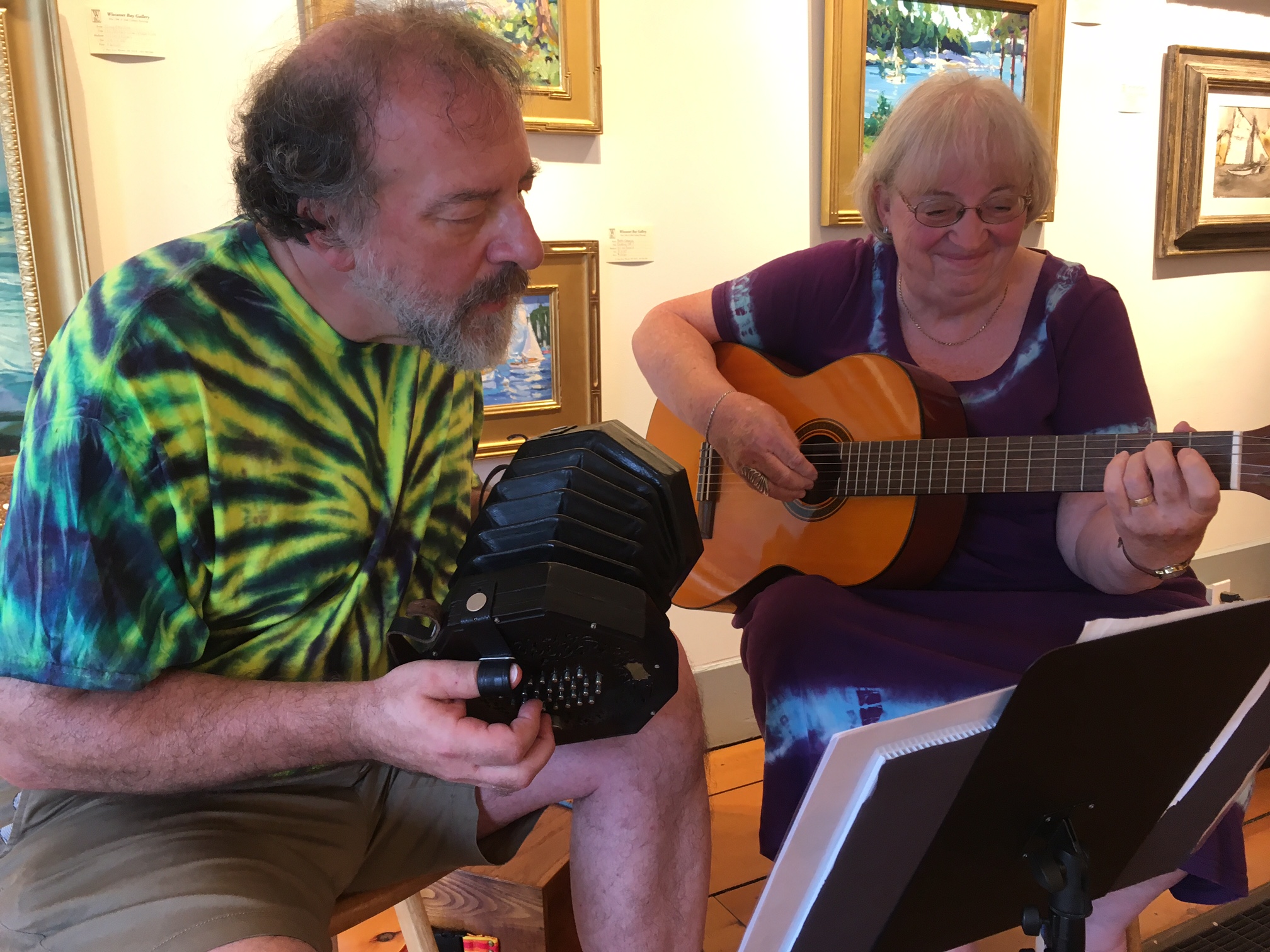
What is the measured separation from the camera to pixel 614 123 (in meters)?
1.99

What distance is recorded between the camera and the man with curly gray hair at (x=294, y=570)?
0.85 m

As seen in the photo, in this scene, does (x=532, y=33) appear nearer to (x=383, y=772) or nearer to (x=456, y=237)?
(x=456, y=237)

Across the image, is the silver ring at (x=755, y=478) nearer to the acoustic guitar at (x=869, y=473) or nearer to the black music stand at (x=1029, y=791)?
the acoustic guitar at (x=869, y=473)

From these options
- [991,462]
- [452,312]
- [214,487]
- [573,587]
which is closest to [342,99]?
[452,312]

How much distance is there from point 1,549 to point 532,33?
1395mm

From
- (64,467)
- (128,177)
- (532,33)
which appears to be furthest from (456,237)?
(532,33)

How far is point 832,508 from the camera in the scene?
155cm

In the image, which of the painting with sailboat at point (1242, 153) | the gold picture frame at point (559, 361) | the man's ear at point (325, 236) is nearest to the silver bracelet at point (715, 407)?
the gold picture frame at point (559, 361)

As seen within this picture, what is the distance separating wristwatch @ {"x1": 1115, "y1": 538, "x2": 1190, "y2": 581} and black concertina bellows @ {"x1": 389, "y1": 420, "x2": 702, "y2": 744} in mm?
675

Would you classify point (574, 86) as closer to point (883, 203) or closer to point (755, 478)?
point (883, 203)

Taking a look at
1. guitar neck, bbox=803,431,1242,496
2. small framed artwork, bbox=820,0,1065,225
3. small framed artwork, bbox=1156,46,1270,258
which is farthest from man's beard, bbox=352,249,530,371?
small framed artwork, bbox=1156,46,1270,258

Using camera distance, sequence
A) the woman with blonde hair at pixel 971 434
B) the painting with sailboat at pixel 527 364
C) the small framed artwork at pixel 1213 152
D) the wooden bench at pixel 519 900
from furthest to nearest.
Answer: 1. the small framed artwork at pixel 1213 152
2. the painting with sailboat at pixel 527 364
3. the wooden bench at pixel 519 900
4. the woman with blonde hair at pixel 971 434

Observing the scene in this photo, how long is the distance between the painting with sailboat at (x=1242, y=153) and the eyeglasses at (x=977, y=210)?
1.78 m

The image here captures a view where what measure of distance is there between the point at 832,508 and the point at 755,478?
145mm
